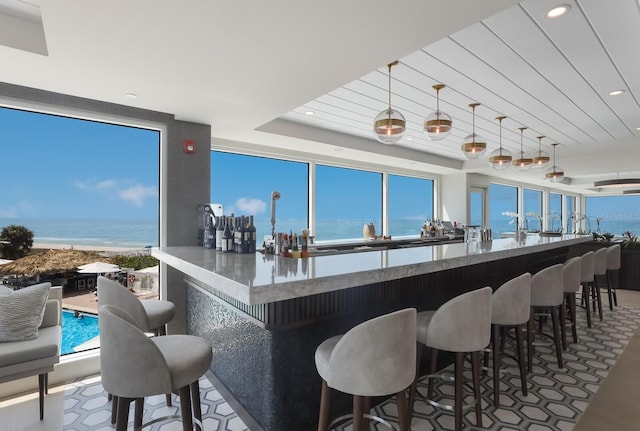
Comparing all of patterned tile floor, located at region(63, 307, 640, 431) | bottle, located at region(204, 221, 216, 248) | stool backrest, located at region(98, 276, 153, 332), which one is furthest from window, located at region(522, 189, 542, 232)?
stool backrest, located at region(98, 276, 153, 332)

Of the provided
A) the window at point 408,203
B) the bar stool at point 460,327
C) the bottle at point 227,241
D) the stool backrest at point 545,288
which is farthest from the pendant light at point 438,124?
the window at point 408,203

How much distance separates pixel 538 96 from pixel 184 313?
433 cm

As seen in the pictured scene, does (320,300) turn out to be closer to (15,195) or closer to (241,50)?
(241,50)

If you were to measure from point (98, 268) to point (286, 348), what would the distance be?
2451 mm

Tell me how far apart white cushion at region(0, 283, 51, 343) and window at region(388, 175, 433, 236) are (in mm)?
6040

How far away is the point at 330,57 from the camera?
2236 millimetres

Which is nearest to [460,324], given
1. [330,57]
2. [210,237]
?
[330,57]

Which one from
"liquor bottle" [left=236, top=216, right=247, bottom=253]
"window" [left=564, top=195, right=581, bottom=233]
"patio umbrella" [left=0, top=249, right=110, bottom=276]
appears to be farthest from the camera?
"window" [left=564, top=195, right=581, bottom=233]

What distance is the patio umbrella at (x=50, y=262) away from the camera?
9.79 ft

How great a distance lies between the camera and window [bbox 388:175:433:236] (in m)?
7.56

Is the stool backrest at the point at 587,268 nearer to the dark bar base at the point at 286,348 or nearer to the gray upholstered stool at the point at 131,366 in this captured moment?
the dark bar base at the point at 286,348

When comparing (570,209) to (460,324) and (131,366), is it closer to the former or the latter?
(460,324)

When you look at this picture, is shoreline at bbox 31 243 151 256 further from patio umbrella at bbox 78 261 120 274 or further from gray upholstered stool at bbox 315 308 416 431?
gray upholstered stool at bbox 315 308 416 431

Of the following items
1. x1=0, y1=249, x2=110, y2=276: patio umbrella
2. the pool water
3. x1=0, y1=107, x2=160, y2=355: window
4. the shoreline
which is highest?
x1=0, y1=107, x2=160, y2=355: window
